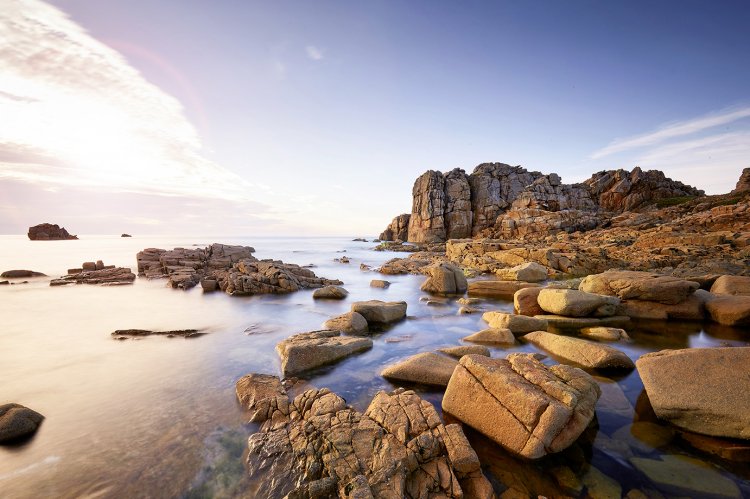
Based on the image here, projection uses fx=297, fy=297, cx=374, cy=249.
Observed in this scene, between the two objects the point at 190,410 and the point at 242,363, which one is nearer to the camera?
the point at 190,410

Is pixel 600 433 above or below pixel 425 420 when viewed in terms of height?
below

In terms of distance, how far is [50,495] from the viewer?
179 inches

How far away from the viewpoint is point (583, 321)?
11320 millimetres

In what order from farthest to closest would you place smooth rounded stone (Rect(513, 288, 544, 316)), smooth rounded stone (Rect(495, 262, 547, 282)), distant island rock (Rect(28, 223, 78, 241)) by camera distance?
distant island rock (Rect(28, 223, 78, 241)) < smooth rounded stone (Rect(495, 262, 547, 282)) < smooth rounded stone (Rect(513, 288, 544, 316))

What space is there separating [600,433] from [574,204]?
6407cm

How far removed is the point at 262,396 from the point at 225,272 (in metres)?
22.0

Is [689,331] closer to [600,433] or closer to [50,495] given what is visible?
[600,433]

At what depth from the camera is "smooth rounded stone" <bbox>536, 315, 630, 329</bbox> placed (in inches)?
444

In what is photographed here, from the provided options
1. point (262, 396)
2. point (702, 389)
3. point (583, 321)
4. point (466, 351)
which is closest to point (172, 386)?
point (262, 396)

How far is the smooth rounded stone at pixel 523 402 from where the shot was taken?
479cm

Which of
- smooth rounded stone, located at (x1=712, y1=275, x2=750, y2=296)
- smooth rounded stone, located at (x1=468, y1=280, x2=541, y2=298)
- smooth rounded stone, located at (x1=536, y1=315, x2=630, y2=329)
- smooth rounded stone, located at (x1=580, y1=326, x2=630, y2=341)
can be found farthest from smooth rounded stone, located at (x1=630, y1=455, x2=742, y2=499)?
smooth rounded stone, located at (x1=468, y1=280, x2=541, y2=298)

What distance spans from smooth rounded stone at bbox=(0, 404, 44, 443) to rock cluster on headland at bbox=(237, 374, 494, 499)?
16.2ft

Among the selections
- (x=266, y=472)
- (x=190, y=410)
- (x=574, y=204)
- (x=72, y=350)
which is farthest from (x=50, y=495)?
(x=574, y=204)

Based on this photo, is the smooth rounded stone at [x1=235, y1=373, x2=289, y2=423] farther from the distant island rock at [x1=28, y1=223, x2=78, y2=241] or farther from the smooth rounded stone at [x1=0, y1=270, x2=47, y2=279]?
the distant island rock at [x1=28, y1=223, x2=78, y2=241]
